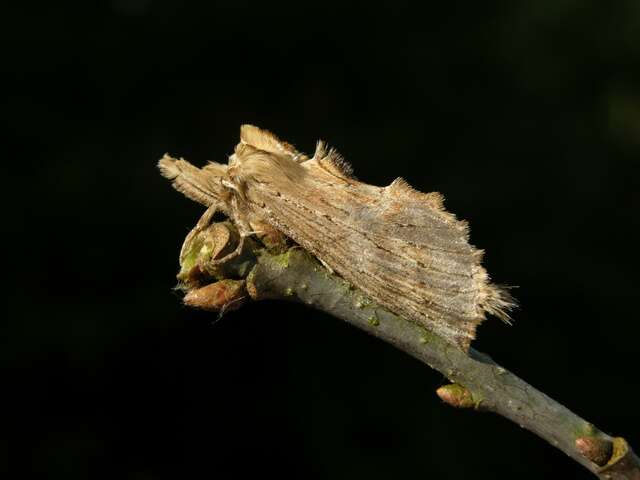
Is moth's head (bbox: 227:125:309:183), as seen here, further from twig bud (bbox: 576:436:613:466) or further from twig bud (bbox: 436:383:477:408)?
twig bud (bbox: 576:436:613:466)

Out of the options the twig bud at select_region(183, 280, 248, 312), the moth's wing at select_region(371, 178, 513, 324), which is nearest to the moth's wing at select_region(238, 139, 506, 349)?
the moth's wing at select_region(371, 178, 513, 324)

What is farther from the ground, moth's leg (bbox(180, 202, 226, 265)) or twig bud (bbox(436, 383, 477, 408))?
moth's leg (bbox(180, 202, 226, 265))

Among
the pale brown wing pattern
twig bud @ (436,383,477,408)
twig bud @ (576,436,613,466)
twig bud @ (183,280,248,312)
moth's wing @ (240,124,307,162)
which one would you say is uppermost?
moth's wing @ (240,124,307,162)

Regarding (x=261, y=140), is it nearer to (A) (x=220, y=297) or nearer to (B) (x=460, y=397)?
(A) (x=220, y=297)

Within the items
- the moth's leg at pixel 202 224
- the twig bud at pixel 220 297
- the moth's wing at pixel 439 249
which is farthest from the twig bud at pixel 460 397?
the moth's leg at pixel 202 224

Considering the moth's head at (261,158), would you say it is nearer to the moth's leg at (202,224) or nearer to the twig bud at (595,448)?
the moth's leg at (202,224)

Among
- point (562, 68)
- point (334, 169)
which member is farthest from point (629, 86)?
point (334, 169)
